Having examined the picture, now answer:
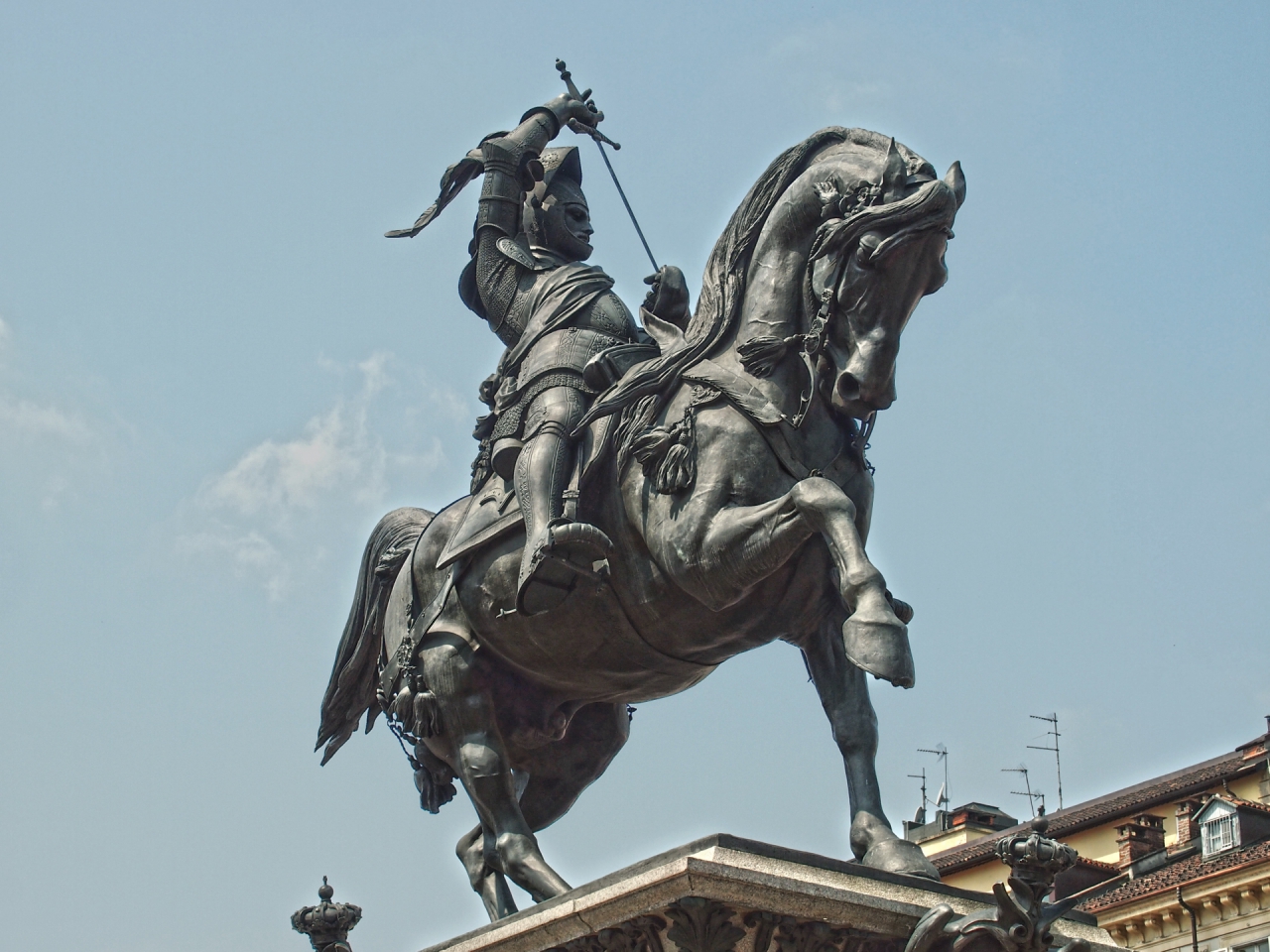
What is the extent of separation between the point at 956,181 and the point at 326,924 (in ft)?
16.8

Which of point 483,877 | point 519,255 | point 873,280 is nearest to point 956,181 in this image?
point 873,280

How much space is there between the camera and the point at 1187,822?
3731cm

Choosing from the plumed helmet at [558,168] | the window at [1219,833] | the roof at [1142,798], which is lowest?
the plumed helmet at [558,168]

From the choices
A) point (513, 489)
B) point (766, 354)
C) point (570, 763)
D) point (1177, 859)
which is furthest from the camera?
point (1177, 859)

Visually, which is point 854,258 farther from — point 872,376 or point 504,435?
point 504,435

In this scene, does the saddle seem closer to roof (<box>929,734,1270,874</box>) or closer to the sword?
the sword

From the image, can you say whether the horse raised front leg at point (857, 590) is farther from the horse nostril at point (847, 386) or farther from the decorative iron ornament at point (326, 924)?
the decorative iron ornament at point (326, 924)

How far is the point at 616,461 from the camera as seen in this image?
10406mm

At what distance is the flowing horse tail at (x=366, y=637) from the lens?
39.9 feet

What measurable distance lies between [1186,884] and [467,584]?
85.4ft

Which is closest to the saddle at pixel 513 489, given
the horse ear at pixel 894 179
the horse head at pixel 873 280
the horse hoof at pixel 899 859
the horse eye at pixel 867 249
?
the horse head at pixel 873 280

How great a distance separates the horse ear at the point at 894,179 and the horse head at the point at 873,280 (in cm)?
2

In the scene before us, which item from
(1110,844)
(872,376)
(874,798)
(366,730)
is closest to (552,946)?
(874,798)

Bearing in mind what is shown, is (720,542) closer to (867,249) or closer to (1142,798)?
(867,249)
